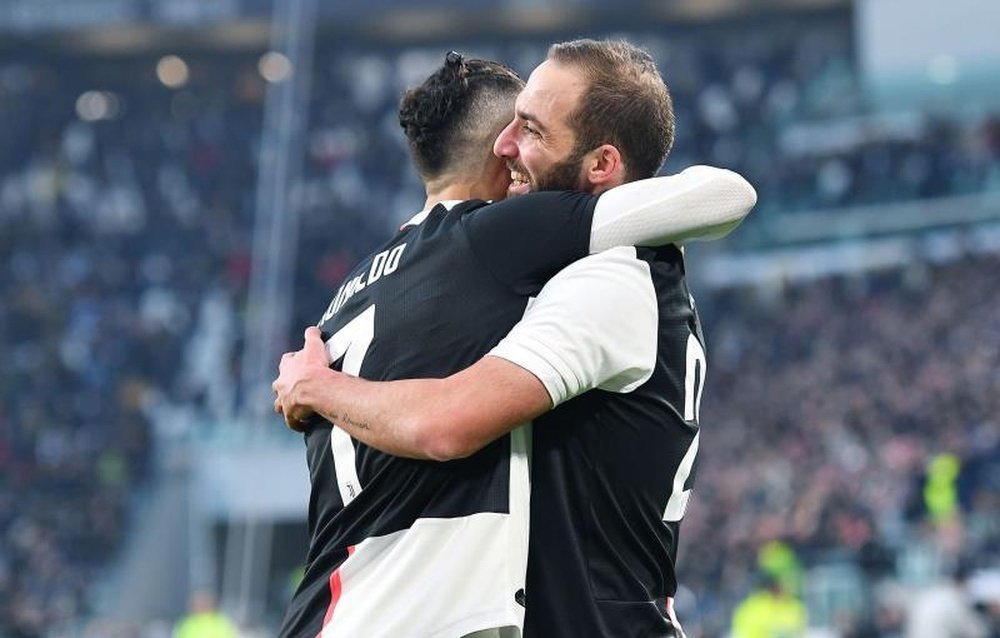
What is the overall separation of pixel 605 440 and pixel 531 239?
315mm

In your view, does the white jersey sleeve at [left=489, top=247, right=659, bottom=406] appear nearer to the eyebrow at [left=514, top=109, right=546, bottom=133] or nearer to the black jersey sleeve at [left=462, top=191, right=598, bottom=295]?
the black jersey sleeve at [left=462, top=191, right=598, bottom=295]

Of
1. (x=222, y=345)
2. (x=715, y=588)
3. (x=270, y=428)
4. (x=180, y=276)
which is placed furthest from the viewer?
(x=180, y=276)

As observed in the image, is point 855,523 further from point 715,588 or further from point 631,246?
point 631,246

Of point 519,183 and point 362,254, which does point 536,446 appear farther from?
point 362,254

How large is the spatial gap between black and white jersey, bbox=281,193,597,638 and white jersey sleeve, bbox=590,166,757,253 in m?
0.03

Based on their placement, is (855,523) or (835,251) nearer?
(855,523)

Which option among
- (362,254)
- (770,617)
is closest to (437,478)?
(770,617)

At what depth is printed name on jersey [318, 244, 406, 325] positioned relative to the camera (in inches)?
101

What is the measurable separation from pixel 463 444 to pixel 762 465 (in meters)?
13.9

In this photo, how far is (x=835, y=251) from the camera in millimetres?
18516

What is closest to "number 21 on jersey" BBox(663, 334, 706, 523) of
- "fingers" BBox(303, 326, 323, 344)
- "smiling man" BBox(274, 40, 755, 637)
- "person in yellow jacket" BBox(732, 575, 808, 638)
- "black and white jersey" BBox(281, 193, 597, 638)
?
"smiling man" BBox(274, 40, 755, 637)

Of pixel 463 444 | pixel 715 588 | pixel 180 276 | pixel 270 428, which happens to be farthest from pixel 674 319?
pixel 180 276

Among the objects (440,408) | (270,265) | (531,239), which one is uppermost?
(531,239)

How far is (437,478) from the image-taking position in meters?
2.44
